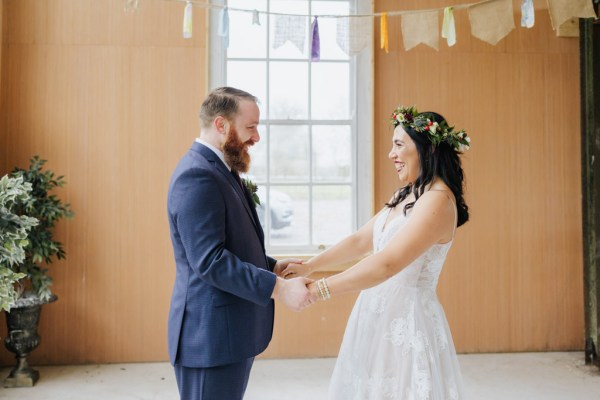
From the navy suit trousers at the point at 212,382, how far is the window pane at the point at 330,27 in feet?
9.51

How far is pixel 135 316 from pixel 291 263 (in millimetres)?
1957

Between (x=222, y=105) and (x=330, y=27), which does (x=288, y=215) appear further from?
(x=222, y=105)

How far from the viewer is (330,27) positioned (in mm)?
4219

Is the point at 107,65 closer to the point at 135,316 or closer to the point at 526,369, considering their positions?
the point at 135,316

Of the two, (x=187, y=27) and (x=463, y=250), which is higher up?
(x=187, y=27)

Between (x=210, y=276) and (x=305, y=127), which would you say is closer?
(x=210, y=276)

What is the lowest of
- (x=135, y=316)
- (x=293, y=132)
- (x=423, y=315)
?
(x=135, y=316)

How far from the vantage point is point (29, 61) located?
13.1 ft

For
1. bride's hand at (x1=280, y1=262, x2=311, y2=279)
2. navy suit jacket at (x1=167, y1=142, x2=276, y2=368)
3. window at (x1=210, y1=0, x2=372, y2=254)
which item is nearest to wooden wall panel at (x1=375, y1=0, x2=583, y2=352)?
window at (x1=210, y1=0, x2=372, y2=254)

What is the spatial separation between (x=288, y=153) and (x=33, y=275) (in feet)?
6.66

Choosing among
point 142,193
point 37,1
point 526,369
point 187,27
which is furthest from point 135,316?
point 526,369

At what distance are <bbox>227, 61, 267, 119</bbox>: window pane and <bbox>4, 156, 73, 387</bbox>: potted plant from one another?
1.49 metres

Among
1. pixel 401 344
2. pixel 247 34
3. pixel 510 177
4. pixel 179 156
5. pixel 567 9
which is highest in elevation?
pixel 247 34

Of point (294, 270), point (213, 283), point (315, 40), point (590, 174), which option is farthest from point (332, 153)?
point (213, 283)
